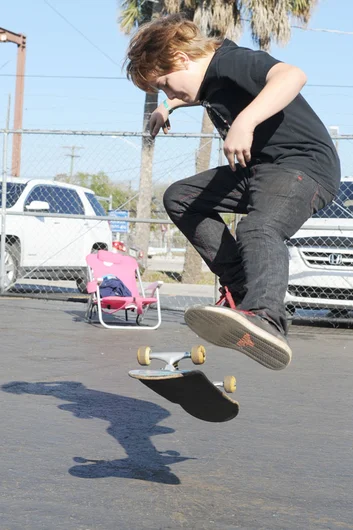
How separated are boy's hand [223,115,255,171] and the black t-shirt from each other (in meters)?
0.30

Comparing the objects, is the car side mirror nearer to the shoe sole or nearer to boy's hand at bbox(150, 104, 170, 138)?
boy's hand at bbox(150, 104, 170, 138)

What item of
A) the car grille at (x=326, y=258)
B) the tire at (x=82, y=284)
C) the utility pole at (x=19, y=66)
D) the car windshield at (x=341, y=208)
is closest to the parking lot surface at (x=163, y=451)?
the car grille at (x=326, y=258)

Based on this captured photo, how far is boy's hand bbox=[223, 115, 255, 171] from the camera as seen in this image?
3.18 metres

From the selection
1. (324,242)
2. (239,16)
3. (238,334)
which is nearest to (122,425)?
(238,334)

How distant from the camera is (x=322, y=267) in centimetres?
955

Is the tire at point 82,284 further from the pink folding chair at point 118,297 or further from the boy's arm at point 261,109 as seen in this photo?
the boy's arm at point 261,109

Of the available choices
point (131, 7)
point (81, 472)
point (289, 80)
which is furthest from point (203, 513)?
point (131, 7)

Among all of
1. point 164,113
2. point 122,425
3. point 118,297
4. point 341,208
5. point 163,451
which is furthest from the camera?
point 341,208

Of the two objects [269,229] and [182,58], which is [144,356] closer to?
[269,229]

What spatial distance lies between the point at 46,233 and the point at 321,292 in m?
4.96

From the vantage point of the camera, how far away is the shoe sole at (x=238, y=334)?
3172 millimetres

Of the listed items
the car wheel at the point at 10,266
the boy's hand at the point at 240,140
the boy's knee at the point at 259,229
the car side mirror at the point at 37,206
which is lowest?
the car wheel at the point at 10,266

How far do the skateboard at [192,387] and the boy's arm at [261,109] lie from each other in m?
0.81

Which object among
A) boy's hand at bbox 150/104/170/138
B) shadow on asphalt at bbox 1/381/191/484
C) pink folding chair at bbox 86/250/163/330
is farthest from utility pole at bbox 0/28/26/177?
boy's hand at bbox 150/104/170/138
